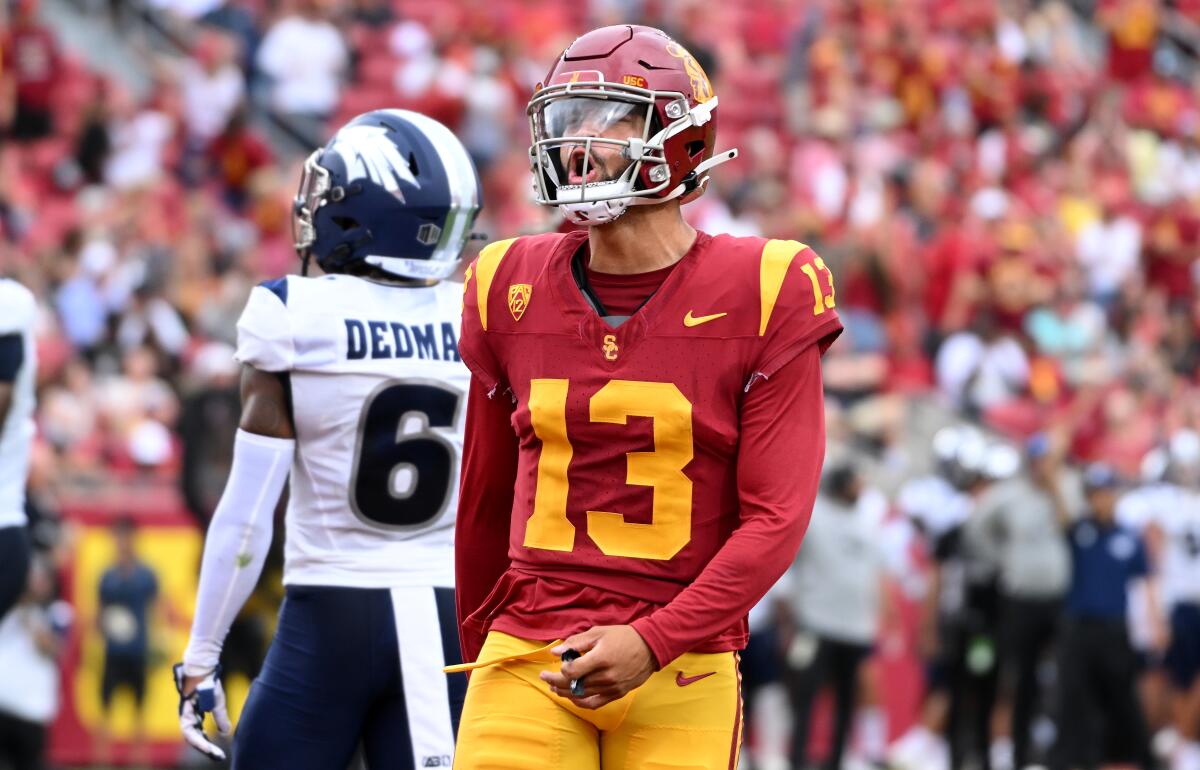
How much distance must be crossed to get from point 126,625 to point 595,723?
6.85 m

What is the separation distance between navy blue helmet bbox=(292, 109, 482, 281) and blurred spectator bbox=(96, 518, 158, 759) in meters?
5.44

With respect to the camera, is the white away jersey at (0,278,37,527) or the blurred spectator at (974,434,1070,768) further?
the blurred spectator at (974,434,1070,768)

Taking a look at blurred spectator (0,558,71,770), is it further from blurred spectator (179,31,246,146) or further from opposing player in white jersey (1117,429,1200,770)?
opposing player in white jersey (1117,429,1200,770)

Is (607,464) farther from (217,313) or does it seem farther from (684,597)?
(217,313)

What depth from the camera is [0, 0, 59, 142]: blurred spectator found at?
13352 mm

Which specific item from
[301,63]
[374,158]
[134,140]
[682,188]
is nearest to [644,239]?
[682,188]

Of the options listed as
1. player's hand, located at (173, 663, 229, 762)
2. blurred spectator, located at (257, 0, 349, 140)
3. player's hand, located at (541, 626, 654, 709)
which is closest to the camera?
player's hand, located at (541, 626, 654, 709)

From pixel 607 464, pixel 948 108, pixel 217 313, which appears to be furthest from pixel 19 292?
pixel 948 108

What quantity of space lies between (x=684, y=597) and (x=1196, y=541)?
32.8ft

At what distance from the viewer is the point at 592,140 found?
368 centimetres

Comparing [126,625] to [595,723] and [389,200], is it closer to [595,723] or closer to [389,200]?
[389,200]

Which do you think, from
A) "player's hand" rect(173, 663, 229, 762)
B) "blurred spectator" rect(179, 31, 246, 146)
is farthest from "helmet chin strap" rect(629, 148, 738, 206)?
"blurred spectator" rect(179, 31, 246, 146)

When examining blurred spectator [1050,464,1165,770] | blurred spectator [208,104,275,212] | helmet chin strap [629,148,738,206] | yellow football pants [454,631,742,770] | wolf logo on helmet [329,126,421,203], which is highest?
blurred spectator [208,104,275,212]

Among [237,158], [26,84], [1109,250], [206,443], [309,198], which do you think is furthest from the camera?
[1109,250]
